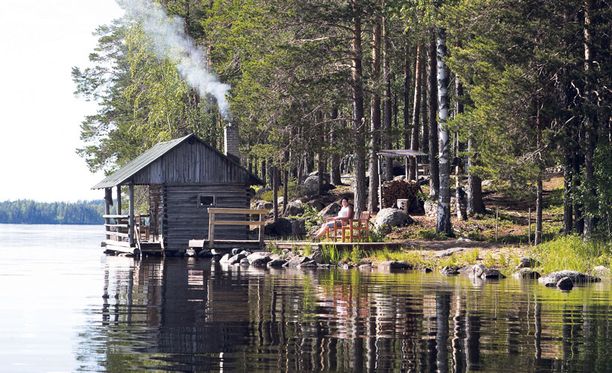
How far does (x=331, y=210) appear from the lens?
53.5 m

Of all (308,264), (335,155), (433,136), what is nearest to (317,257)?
(308,264)

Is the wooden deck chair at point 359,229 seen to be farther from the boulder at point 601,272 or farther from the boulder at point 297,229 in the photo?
the boulder at point 601,272

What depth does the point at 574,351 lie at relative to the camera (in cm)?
1354

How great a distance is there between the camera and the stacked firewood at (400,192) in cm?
4934

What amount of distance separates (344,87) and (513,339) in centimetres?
3475

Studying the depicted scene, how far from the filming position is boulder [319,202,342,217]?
53.2 metres

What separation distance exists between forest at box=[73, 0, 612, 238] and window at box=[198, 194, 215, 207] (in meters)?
4.00

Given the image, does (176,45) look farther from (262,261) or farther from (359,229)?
(262,261)

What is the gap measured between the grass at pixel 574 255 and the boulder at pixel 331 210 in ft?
65.2

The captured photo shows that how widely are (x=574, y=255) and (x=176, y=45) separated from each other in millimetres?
35963

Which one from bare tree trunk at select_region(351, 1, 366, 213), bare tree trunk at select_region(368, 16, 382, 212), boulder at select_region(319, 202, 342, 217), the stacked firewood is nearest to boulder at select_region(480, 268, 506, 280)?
bare tree trunk at select_region(351, 1, 366, 213)

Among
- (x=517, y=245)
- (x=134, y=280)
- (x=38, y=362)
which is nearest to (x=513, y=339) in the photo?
(x=38, y=362)

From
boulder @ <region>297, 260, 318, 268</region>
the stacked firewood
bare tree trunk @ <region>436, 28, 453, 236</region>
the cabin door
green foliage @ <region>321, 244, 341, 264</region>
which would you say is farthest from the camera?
the cabin door

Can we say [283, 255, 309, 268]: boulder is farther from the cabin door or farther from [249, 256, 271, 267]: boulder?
the cabin door
